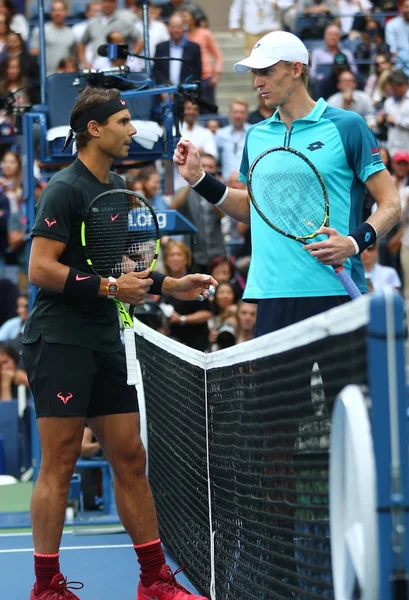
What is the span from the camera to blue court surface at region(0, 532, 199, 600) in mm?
5426

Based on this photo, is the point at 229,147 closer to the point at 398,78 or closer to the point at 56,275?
the point at 398,78

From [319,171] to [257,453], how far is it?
1.11m

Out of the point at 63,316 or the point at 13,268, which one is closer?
the point at 63,316

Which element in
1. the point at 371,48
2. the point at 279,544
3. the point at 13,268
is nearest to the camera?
the point at 279,544

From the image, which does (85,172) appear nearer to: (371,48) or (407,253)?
(407,253)

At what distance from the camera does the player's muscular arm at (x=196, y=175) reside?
4.74m

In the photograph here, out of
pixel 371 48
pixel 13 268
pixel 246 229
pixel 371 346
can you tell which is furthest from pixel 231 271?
pixel 371 346

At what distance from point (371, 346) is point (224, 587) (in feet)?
7.35

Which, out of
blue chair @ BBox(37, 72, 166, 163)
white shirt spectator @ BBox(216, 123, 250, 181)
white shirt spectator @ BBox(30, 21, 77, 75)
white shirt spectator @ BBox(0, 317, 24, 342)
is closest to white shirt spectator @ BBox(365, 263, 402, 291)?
blue chair @ BBox(37, 72, 166, 163)

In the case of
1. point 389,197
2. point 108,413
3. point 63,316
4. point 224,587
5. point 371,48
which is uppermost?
point 371,48

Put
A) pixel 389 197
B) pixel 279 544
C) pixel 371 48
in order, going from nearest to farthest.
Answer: pixel 279 544 < pixel 389 197 < pixel 371 48

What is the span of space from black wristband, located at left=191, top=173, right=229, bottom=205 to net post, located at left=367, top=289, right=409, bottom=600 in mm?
2265

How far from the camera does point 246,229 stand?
11.6 meters

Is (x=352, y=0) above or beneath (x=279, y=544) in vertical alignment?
above
